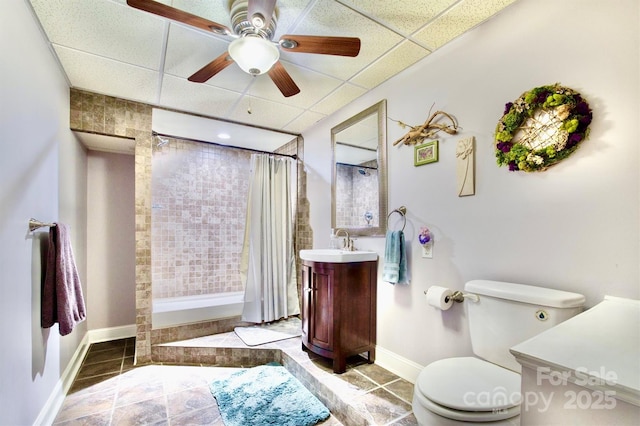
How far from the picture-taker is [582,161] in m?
1.27

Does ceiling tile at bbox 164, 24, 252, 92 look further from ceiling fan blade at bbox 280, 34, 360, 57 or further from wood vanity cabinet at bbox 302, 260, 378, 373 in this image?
wood vanity cabinet at bbox 302, 260, 378, 373

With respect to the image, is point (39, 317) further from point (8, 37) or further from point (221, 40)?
point (221, 40)

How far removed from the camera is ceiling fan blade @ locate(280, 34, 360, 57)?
146 cm

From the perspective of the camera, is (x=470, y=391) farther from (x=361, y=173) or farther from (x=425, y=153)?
(x=361, y=173)

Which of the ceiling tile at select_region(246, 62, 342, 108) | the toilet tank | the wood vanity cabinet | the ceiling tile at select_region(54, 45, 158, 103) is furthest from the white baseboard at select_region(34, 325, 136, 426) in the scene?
the ceiling tile at select_region(246, 62, 342, 108)

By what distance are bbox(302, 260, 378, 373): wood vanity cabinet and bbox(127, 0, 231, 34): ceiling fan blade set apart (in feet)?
5.37

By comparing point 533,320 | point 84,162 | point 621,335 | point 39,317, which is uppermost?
point 84,162

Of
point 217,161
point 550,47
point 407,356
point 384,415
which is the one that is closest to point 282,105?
point 217,161

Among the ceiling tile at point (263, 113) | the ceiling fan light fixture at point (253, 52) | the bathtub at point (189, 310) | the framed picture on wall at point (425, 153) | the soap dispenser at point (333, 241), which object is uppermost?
the ceiling tile at point (263, 113)

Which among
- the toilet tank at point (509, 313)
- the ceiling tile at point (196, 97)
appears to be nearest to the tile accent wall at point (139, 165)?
the ceiling tile at point (196, 97)

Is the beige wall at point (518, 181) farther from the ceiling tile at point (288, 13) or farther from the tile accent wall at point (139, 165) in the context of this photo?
the tile accent wall at point (139, 165)

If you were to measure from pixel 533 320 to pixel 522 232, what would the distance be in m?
0.45

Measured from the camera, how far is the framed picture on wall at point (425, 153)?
1910 millimetres

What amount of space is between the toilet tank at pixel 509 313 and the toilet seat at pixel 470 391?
85 mm
